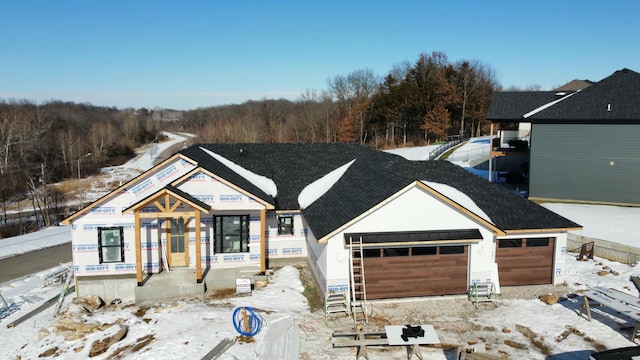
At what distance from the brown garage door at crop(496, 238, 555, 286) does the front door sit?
11.9 m

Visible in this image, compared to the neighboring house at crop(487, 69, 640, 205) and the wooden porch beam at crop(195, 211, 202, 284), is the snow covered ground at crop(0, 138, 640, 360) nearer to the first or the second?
the wooden porch beam at crop(195, 211, 202, 284)

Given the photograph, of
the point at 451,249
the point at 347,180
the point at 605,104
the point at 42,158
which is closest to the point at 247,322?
the point at 451,249

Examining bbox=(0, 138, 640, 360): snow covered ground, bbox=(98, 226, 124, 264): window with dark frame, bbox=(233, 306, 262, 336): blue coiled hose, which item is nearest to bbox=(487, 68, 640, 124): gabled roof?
bbox=(0, 138, 640, 360): snow covered ground

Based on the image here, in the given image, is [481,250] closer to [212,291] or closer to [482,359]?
[482,359]

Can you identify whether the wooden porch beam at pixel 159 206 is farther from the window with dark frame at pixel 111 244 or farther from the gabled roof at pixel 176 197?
the window with dark frame at pixel 111 244

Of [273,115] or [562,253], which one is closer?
[562,253]

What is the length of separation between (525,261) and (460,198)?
3.20 meters

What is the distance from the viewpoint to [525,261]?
1683 centimetres

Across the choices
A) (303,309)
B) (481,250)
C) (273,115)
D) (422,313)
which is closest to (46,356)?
(303,309)

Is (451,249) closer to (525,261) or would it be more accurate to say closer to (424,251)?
(424,251)

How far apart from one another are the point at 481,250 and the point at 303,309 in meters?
6.40

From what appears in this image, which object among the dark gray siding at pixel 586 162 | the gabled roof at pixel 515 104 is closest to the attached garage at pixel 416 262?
the dark gray siding at pixel 586 162

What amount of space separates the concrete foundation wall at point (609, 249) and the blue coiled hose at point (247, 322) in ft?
50.9

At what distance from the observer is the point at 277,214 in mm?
20156
